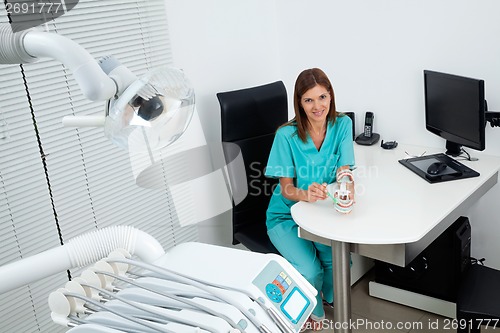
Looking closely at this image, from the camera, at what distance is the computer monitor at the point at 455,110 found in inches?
85.1

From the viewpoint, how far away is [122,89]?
601mm

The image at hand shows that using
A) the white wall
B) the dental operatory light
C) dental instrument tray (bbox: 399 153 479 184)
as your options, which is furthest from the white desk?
the dental operatory light

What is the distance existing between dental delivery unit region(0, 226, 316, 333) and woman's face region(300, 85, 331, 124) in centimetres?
148

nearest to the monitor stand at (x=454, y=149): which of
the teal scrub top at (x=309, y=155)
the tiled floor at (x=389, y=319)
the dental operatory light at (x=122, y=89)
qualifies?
the teal scrub top at (x=309, y=155)

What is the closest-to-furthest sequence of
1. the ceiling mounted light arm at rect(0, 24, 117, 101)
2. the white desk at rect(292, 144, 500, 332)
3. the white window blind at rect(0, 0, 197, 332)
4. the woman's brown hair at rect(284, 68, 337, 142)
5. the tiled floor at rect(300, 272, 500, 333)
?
the ceiling mounted light arm at rect(0, 24, 117, 101) → the white desk at rect(292, 144, 500, 332) → the white window blind at rect(0, 0, 197, 332) → the woman's brown hair at rect(284, 68, 337, 142) → the tiled floor at rect(300, 272, 500, 333)

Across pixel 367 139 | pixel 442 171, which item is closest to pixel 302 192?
pixel 442 171

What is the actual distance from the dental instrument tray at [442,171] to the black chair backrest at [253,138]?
69 cm

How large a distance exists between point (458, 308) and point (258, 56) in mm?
1814

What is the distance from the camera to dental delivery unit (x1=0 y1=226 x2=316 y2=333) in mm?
720

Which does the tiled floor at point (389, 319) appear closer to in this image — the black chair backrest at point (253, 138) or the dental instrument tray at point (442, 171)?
the black chair backrest at point (253, 138)

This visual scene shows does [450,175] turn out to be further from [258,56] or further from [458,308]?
[258,56]

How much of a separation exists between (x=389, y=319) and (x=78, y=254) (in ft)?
6.59

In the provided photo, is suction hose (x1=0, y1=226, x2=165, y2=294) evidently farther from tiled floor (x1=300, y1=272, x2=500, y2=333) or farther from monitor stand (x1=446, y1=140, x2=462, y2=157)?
monitor stand (x1=446, y1=140, x2=462, y2=157)

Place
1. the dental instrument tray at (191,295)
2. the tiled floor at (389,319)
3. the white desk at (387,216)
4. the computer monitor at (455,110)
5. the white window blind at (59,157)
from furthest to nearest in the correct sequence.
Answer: the tiled floor at (389,319)
the computer monitor at (455,110)
the white window blind at (59,157)
the white desk at (387,216)
the dental instrument tray at (191,295)
